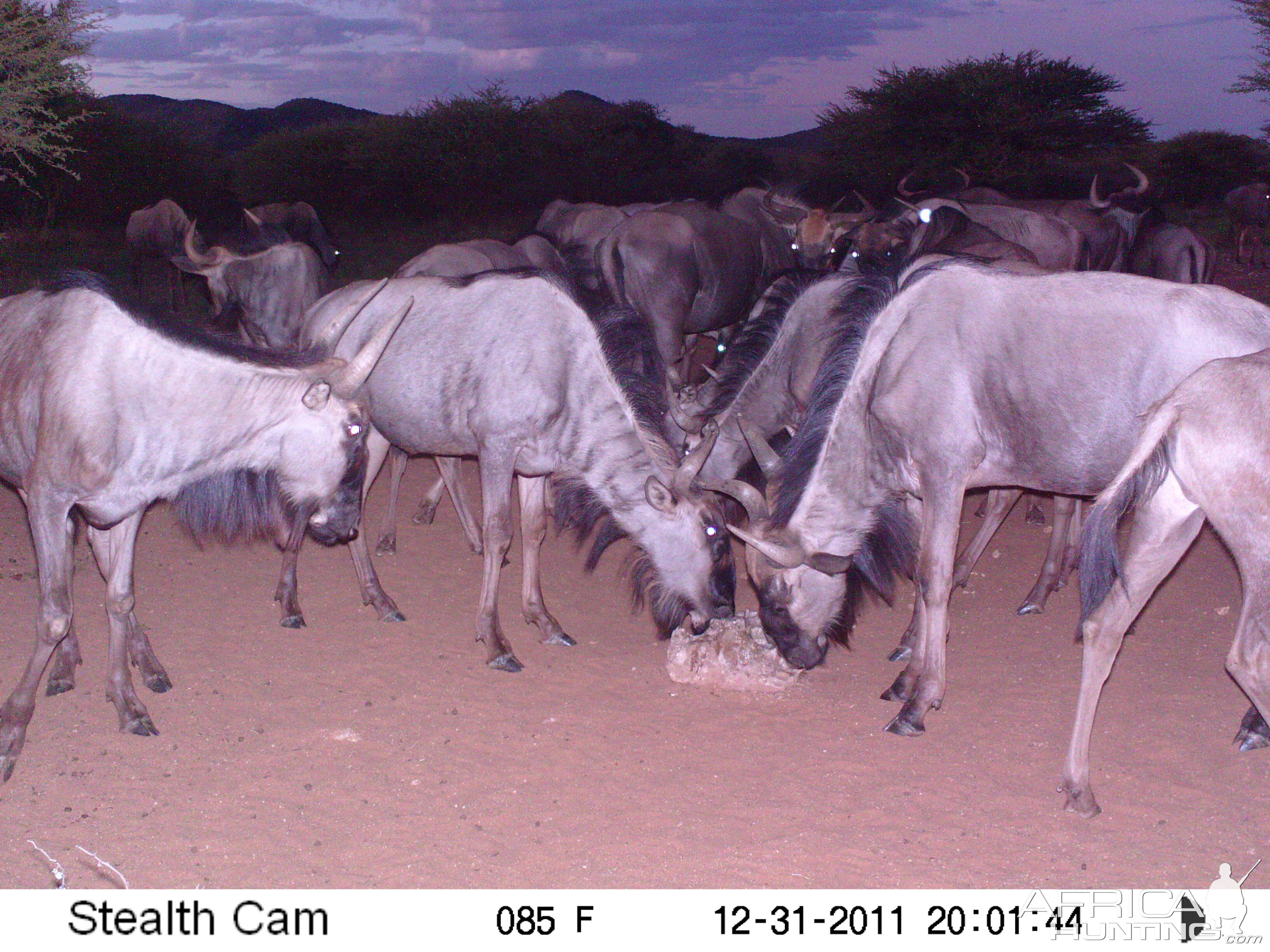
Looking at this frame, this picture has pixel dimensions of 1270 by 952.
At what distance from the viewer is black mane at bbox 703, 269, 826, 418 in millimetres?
→ 5949

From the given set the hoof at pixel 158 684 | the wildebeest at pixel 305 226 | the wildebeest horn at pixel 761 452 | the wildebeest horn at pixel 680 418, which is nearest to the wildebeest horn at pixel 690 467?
the wildebeest horn at pixel 761 452

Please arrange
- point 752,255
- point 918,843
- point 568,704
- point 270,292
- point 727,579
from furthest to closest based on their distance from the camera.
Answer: point 752,255, point 270,292, point 727,579, point 568,704, point 918,843

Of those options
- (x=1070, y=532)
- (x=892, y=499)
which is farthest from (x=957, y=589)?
(x=892, y=499)

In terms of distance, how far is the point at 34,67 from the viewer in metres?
8.04

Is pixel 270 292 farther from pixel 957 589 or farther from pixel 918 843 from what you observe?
pixel 918 843

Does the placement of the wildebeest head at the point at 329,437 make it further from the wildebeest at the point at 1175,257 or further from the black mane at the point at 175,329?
the wildebeest at the point at 1175,257

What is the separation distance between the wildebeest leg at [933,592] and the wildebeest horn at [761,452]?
0.75 m

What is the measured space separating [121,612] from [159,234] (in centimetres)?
1248

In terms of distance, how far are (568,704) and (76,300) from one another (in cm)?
249

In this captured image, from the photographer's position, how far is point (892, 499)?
4664mm

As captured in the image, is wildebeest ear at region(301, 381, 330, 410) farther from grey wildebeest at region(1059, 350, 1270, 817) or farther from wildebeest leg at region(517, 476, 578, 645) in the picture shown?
grey wildebeest at region(1059, 350, 1270, 817)

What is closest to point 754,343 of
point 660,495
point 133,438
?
point 660,495

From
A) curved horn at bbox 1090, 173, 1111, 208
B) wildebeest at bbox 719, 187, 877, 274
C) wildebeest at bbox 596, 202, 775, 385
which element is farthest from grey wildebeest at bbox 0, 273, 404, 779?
curved horn at bbox 1090, 173, 1111, 208

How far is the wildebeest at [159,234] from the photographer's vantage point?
48.1ft
